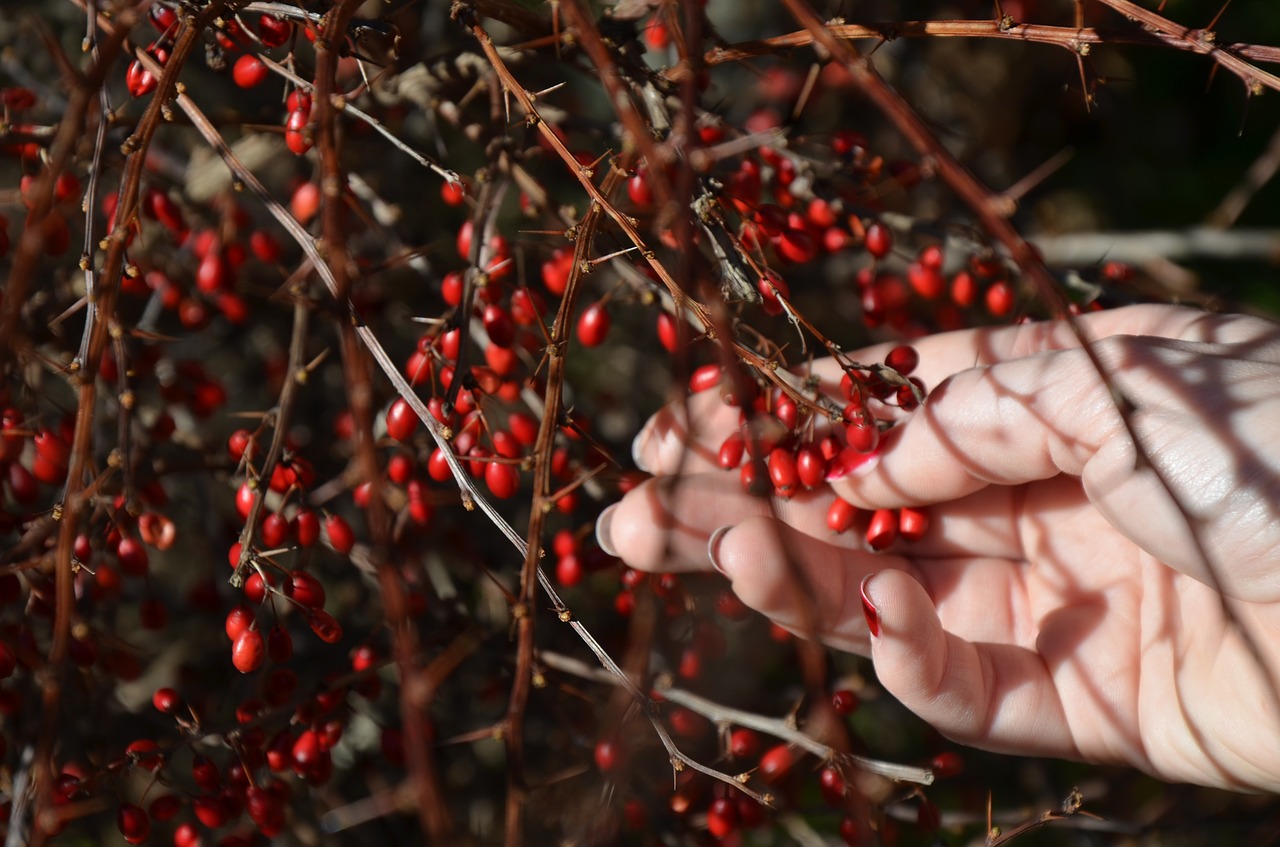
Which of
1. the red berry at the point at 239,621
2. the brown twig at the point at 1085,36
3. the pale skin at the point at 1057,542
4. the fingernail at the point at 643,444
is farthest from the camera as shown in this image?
the fingernail at the point at 643,444

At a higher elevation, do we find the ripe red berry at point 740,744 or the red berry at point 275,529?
the red berry at point 275,529

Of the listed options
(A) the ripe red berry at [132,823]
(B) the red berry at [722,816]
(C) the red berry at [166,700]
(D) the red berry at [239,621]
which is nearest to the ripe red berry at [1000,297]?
(B) the red berry at [722,816]

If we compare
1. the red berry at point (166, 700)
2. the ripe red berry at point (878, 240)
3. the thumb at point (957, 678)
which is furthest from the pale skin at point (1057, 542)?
the red berry at point (166, 700)

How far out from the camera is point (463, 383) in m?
1.41

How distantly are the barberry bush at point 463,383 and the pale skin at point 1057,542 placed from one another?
104mm

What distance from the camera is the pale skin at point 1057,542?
1342 millimetres

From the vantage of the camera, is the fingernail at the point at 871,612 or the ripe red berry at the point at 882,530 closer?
the fingernail at the point at 871,612

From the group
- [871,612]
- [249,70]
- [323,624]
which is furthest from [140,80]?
[871,612]

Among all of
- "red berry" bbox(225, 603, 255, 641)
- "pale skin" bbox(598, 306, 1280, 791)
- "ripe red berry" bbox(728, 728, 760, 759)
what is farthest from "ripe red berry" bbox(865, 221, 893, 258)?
"red berry" bbox(225, 603, 255, 641)

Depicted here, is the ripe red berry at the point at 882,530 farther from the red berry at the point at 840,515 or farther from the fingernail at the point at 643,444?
the fingernail at the point at 643,444

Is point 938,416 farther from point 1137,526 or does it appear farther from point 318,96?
point 318,96

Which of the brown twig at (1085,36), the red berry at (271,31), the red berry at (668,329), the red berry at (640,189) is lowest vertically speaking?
the red berry at (668,329)

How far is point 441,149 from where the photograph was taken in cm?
171

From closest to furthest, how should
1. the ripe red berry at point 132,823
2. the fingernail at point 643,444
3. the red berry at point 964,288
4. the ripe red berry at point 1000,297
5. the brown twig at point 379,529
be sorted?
1. the brown twig at point 379,529
2. the ripe red berry at point 132,823
3. the fingernail at point 643,444
4. the ripe red berry at point 1000,297
5. the red berry at point 964,288
